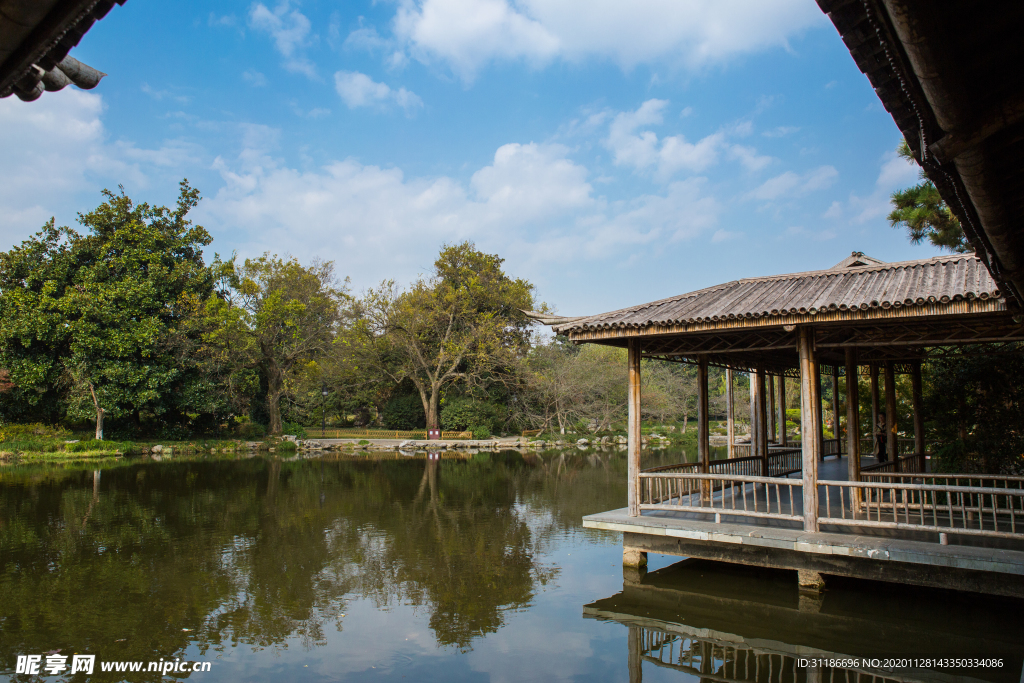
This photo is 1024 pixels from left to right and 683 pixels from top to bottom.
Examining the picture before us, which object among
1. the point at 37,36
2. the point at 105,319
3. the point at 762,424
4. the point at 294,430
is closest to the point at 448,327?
the point at 294,430

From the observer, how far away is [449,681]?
5.20 meters

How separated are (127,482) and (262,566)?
10666mm

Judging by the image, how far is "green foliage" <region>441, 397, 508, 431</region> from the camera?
31625 mm

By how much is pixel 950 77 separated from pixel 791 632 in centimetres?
570

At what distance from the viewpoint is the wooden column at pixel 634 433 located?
27.6ft

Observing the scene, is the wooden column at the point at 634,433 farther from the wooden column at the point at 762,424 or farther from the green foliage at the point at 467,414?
the green foliage at the point at 467,414

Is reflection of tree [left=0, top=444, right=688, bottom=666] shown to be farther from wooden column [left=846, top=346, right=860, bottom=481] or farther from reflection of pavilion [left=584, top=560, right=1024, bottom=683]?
wooden column [left=846, top=346, right=860, bottom=481]

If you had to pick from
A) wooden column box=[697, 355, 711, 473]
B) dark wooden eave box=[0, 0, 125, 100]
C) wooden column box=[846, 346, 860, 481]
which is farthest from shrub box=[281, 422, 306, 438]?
dark wooden eave box=[0, 0, 125, 100]

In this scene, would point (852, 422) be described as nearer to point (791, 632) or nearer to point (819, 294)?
point (819, 294)

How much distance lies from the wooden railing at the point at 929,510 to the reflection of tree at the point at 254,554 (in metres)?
4.01

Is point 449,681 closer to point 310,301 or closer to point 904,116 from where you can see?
point 904,116

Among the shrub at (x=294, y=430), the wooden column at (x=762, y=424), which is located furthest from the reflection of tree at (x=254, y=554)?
the shrub at (x=294, y=430)

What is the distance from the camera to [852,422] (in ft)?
27.6

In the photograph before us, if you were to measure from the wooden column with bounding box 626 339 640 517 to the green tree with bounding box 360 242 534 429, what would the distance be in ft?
71.5
